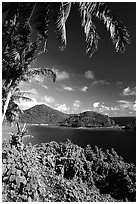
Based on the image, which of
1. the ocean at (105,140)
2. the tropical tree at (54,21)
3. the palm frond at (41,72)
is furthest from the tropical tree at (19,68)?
the ocean at (105,140)

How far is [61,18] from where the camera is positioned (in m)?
4.87

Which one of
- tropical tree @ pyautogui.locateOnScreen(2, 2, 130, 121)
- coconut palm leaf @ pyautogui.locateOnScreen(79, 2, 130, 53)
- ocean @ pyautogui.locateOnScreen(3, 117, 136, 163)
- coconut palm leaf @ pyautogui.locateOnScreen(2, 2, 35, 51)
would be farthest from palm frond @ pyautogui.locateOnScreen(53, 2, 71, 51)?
ocean @ pyautogui.locateOnScreen(3, 117, 136, 163)

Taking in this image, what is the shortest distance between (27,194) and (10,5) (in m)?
4.38

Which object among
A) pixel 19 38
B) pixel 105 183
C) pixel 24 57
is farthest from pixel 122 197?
pixel 19 38

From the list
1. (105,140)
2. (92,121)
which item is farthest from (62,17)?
(92,121)

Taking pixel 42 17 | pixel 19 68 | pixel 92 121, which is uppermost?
pixel 42 17

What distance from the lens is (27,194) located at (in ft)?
15.3

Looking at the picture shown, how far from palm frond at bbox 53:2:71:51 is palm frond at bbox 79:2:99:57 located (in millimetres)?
356

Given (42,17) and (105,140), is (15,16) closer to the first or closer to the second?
(42,17)

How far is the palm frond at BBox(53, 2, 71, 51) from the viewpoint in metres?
4.69

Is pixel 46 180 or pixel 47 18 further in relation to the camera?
pixel 46 180

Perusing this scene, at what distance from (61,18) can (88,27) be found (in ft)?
2.29

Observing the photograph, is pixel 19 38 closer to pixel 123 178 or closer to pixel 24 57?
pixel 24 57

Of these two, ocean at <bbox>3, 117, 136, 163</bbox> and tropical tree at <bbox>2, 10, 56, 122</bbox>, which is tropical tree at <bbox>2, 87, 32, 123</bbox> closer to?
tropical tree at <bbox>2, 10, 56, 122</bbox>
